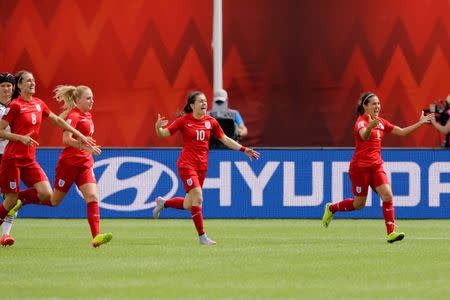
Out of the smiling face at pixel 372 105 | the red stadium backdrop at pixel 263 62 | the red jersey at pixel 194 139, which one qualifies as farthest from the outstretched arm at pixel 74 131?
the red stadium backdrop at pixel 263 62

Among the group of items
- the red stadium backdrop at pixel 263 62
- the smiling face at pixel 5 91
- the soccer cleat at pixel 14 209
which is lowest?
the soccer cleat at pixel 14 209

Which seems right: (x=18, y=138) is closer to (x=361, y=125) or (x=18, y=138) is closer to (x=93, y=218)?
(x=93, y=218)

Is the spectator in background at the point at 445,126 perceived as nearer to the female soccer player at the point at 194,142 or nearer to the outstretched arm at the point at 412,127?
the outstretched arm at the point at 412,127

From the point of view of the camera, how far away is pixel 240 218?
19.5 metres

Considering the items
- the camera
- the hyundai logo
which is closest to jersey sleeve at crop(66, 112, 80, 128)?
the hyundai logo

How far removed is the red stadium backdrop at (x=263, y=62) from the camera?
2375 centimetres

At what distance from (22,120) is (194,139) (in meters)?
2.20

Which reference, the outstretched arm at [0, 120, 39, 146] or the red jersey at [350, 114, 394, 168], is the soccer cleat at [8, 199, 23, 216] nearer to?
the outstretched arm at [0, 120, 39, 146]
